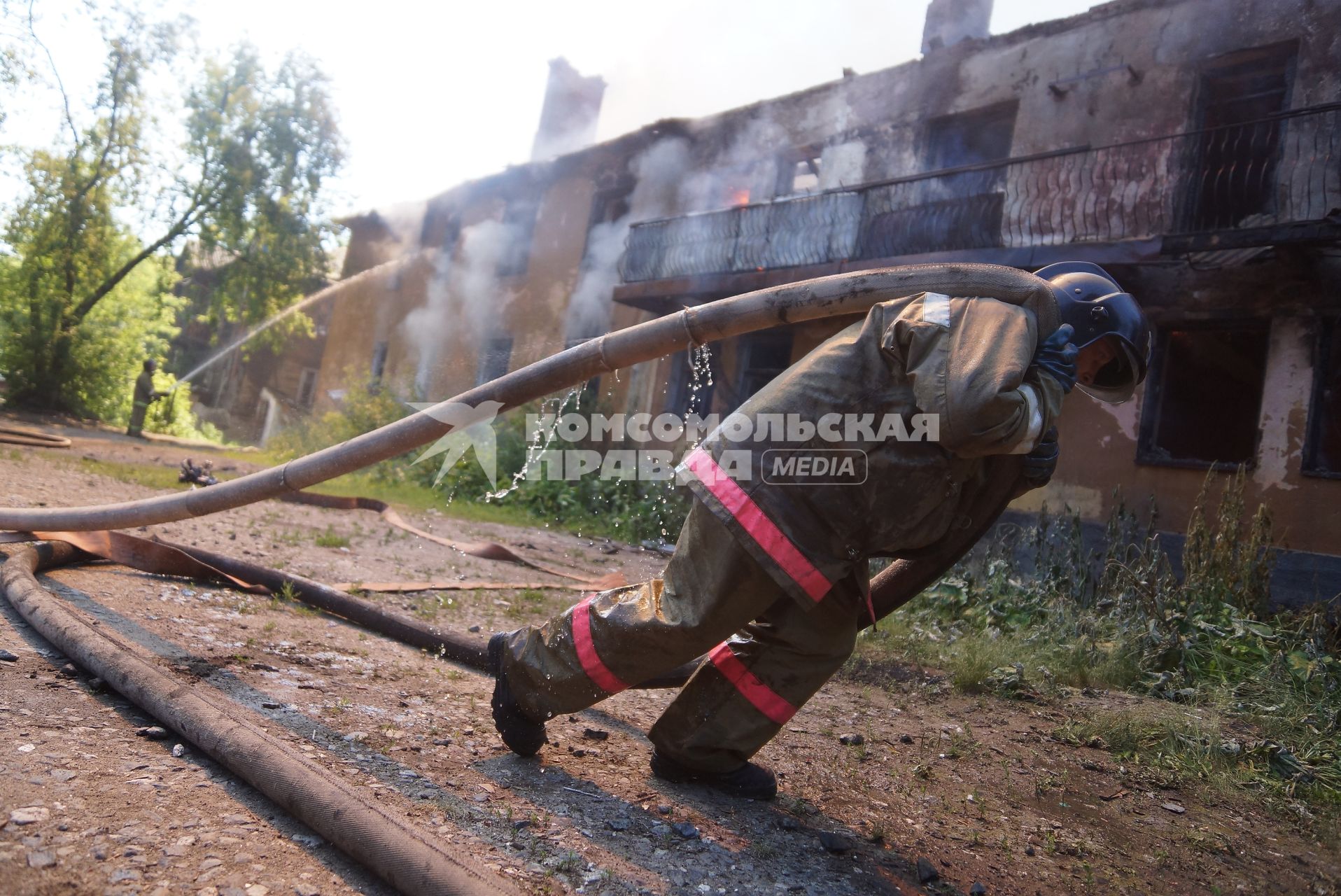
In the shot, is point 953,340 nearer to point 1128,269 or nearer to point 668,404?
point 1128,269

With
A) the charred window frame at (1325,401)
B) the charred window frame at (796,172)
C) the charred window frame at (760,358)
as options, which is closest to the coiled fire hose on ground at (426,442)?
the charred window frame at (1325,401)

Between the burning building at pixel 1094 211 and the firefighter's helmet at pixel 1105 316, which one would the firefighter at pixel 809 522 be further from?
the burning building at pixel 1094 211

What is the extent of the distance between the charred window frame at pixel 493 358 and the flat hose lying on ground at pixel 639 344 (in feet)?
44.2

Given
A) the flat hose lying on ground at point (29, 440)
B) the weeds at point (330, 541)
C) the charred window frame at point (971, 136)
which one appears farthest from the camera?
the charred window frame at point (971, 136)

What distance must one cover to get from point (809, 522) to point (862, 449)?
23 cm

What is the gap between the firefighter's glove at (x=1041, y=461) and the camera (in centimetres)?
215

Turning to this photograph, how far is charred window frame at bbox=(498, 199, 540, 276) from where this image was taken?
55.6 feet

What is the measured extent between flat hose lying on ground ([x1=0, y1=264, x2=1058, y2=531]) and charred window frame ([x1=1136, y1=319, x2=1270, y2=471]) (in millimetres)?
6639

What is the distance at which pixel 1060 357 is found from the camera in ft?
6.67

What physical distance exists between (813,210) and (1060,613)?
24.9 feet

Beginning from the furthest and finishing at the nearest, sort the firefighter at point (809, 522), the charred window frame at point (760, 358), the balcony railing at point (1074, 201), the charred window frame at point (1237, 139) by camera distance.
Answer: the charred window frame at point (760, 358) → the charred window frame at point (1237, 139) → the balcony railing at point (1074, 201) → the firefighter at point (809, 522)

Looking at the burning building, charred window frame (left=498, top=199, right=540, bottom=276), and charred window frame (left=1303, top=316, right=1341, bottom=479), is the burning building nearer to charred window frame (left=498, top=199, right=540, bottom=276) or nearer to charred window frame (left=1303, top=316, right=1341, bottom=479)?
charred window frame (left=1303, top=316, right=1341, bottom=479)

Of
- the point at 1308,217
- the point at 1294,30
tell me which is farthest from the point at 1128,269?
the point at 1294,30

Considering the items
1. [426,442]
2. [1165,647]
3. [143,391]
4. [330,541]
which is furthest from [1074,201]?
[143,391]
